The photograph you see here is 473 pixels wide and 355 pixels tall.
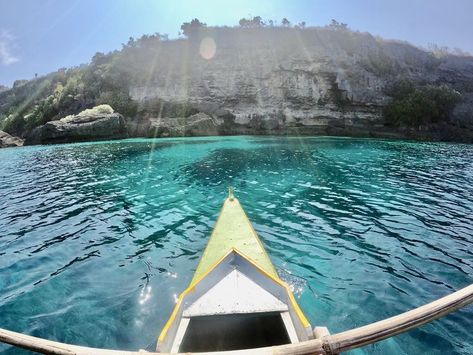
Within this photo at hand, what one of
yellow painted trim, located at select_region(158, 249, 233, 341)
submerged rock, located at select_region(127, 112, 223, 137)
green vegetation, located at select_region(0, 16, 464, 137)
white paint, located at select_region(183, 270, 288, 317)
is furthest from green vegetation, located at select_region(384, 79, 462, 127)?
white paint, located at select_region(183, 270, 288, 317)

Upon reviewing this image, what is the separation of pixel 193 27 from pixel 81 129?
A: 3070 cm

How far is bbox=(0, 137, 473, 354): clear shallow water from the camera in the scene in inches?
199

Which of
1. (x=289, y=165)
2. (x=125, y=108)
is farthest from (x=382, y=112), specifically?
(x=125, y=108)

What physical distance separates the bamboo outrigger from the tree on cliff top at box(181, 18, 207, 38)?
56.7 metres

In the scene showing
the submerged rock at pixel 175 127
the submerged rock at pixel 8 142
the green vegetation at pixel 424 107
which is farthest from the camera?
the green vegetation at pixel 424 107

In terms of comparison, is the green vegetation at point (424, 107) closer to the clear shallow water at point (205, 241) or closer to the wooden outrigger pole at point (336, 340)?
the clear shallow water at point (205, 241)

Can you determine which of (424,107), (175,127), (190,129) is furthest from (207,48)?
(424,107)

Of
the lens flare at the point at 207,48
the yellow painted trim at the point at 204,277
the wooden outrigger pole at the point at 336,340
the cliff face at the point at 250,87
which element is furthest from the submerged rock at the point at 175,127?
the wooden outrigger pole at the point at 336,340

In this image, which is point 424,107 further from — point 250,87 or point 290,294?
point 290,294

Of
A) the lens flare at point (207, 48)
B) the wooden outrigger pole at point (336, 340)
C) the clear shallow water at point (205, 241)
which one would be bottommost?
the clear shallow water at point (205, 241)

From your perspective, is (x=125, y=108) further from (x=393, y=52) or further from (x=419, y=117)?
(x=393, y=52)

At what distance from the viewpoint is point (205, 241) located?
775 centimetres

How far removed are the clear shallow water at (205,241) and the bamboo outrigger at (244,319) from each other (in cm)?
112

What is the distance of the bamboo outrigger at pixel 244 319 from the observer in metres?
2.51
